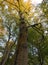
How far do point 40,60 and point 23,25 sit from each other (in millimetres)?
13310

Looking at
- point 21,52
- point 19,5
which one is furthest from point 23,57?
point 19,5

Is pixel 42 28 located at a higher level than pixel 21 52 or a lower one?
higher

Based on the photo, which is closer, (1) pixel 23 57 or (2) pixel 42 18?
(1) pixel 23 57

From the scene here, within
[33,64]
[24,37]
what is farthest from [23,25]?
[33,64]

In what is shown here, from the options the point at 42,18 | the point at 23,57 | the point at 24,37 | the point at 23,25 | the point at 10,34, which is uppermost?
the point at 10,34

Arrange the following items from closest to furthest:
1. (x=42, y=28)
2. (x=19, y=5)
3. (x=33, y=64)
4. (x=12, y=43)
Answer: (x=19, y=5) < (x=42, y=28) < (x=12, y=43) < (x=33, y=64)

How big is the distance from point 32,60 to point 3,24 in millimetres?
5561

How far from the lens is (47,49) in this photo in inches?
881

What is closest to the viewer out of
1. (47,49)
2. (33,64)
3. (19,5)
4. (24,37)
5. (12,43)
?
(24,37)

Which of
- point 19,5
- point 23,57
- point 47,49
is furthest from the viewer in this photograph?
point 47,49

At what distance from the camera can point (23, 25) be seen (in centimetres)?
1087

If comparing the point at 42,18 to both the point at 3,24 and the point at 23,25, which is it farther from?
the point at 3,24

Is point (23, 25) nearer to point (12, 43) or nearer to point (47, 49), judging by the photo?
point (47, 49)

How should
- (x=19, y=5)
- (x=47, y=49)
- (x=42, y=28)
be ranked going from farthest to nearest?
(x=47, y=49), (x=42, y=28), (x=19, y=5)
